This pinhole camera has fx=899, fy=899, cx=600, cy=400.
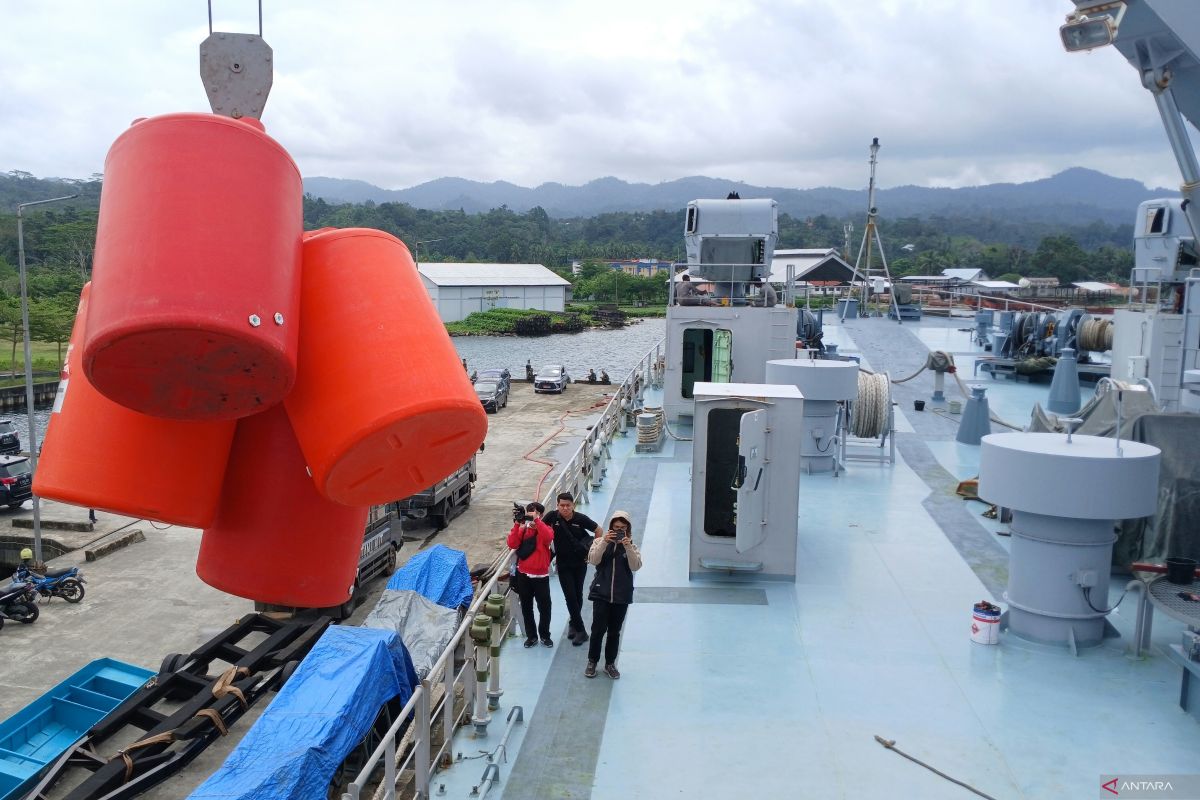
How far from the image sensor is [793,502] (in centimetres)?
970

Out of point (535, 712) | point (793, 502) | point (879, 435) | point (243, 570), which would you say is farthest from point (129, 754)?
point (879, 435)

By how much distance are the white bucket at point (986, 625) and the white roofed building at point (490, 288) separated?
76.3 metres

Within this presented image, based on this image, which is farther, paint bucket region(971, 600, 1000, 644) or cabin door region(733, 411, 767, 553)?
cabin door region(733, 411, 767, 553)

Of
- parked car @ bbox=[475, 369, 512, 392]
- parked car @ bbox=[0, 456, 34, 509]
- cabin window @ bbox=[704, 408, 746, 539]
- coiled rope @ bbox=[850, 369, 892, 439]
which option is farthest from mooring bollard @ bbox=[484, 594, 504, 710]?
parked car @ bbox=[475, 369, 512, 392]

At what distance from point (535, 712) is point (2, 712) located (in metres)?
11.8

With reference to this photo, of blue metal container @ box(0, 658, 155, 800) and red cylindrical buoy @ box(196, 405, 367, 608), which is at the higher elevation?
red cylindrical buoy @ box(196, 405, 367, 608)

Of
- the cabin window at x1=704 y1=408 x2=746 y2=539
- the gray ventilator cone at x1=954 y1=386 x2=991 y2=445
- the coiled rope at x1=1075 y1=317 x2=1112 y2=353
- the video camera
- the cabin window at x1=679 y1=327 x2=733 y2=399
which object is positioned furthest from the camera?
the coiled rope at x1=1075 y1=317 x2=1112 y2=353

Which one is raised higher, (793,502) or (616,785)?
(793,502)

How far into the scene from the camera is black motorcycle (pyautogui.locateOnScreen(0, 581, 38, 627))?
58.4ft

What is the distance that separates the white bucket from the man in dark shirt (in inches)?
144

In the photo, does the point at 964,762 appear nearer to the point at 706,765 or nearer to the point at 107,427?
the point at 706,765

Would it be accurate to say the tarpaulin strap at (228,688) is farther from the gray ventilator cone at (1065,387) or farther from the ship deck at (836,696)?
the gray ventilator cone at (1065,387)

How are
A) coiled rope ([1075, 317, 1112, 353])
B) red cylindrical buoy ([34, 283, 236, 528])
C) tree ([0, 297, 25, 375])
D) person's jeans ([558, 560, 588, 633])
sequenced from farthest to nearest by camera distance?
tree ([0, 297, 25, 375])
coiled rope ([1075, 317, 1112, 353])
person's jeans ([558, 560, 588, 633])
red cylindrical buoy ([34, 283, 236, 528])

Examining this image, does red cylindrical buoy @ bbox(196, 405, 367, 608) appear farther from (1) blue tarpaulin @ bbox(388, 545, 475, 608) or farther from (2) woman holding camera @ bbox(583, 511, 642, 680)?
(1) blue tarpaulin @ bbox(388, 545, 475, 608)
